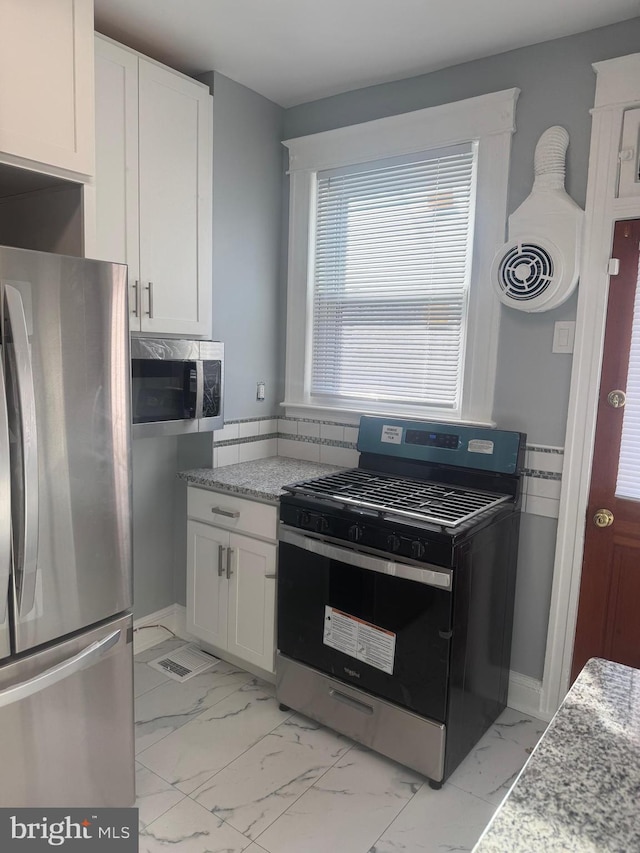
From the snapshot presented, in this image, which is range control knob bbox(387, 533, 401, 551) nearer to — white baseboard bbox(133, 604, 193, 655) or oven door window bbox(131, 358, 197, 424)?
oven door window bbox(131, 358, 197, 424)

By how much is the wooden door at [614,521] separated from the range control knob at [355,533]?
92 centimetres


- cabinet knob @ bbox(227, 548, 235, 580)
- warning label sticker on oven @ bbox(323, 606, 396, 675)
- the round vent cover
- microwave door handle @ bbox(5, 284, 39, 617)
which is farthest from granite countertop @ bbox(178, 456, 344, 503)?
the round vent cover

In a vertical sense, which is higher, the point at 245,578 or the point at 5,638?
the point at 5,638

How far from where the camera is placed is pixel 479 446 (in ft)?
7.89

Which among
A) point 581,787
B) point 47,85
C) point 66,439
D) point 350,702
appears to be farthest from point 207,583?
point 581,787

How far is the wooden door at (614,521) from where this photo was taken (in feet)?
7.03

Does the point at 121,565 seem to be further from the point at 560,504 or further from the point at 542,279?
the point at 542,279

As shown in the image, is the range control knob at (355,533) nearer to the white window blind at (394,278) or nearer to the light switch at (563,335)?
Result: the white window blind at (394,278)

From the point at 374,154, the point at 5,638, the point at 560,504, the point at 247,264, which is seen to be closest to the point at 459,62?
the point at 374,154

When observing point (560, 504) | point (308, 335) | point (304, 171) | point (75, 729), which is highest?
point (304, 171)

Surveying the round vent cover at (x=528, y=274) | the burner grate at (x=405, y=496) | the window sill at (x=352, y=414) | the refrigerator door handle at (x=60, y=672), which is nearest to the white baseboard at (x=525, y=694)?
the burner grate at (x=405, y=496)

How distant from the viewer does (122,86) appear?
2.26m

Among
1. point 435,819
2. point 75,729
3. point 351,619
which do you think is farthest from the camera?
point 351,619

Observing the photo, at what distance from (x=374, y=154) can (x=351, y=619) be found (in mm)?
2065
